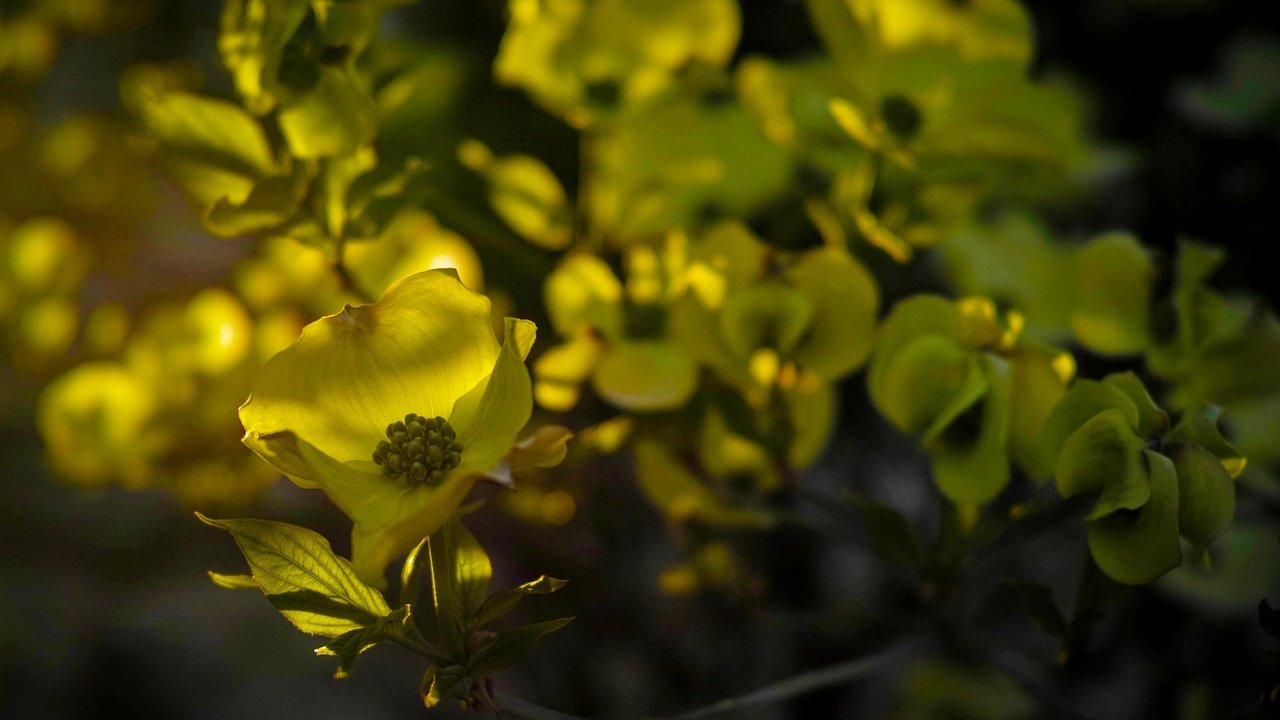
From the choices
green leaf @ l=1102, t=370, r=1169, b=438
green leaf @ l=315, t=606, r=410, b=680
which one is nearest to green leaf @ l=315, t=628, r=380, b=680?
green leaf @ l=315, t=606, r=410, b=680

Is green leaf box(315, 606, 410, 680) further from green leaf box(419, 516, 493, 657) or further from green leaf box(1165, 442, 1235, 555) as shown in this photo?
green leaf box(1165, 442, 1235, 555)

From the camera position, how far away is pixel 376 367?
30 cm

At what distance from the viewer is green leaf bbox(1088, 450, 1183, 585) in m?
0.26

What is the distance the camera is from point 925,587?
0.36m

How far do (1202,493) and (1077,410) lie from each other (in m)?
0.04

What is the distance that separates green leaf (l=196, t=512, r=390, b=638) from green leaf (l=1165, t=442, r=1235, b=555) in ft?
0.71

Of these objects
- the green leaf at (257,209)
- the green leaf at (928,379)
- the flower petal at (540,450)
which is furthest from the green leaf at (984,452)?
the green leaf at (257,209)

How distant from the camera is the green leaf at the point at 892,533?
312 millimetres

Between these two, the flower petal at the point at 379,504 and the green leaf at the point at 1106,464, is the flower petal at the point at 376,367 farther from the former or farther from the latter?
the green leaf at the point at 1106,464

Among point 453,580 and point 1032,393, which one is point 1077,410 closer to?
point 1032,393

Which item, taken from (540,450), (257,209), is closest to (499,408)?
(540,450)

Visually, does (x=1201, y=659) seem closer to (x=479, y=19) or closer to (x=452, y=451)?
(x=452, y=451)

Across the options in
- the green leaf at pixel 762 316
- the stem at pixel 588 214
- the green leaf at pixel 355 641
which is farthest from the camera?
the stem at pixel 588 214

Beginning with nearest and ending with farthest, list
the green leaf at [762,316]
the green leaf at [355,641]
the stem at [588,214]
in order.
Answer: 1. the green leaf at [355,641]
2. the green leaf at [762,316]
3. the stem at [588,214]
